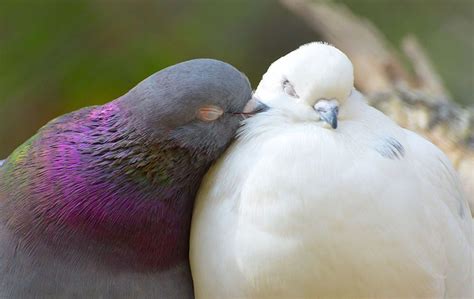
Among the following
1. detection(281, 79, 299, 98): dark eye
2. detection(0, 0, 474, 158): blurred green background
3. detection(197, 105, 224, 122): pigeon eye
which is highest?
detection(281, 79, 299, 98): dark eye

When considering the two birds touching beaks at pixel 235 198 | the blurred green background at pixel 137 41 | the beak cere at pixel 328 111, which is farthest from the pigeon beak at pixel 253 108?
the blurred green background at pixel 137 41

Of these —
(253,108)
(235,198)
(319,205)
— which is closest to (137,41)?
(253,108)

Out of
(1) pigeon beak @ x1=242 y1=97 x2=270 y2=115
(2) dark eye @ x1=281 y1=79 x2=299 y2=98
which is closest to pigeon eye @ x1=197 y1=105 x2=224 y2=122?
(1) pigeon beak @ x1=242 y1=97 x2=270 y2=115

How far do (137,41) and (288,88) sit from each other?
388cm

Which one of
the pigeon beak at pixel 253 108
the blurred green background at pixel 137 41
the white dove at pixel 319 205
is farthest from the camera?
the blurred green background at pixel 137 41

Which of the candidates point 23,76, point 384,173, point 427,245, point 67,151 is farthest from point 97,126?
point 23,76

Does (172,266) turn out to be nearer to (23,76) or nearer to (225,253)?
(225,253)

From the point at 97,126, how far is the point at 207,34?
150 inches

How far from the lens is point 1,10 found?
5.79m

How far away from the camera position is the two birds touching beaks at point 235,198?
2229mm

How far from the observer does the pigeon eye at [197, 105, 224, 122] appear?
2314 millimetres

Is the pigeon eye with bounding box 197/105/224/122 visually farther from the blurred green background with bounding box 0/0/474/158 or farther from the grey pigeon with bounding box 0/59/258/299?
the blurred green background with bounding box 0/0/474/158

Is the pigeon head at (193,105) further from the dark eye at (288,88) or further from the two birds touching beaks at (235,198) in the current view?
the dark eye at (288,88)

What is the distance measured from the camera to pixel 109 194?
2365 mm
